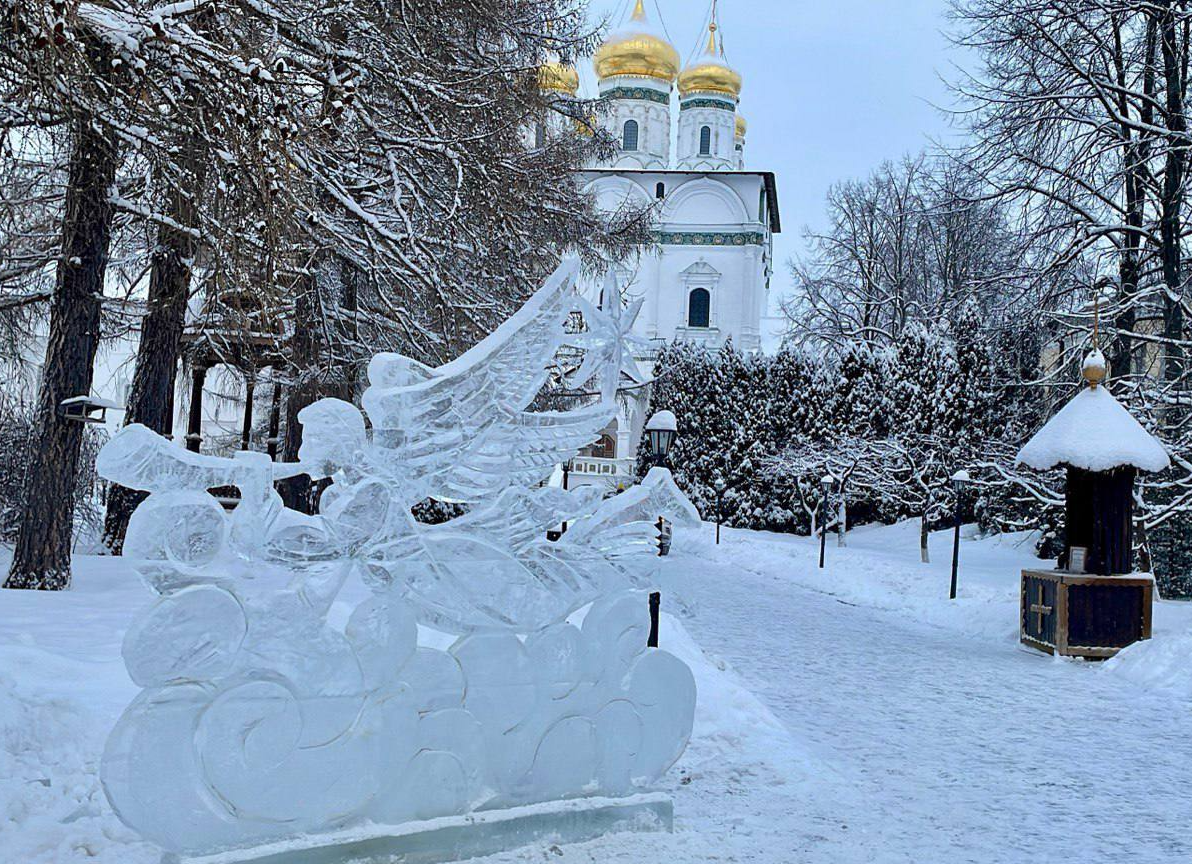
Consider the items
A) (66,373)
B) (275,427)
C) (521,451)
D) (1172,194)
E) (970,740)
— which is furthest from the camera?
(275,427)

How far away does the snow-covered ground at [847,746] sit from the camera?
5293mm

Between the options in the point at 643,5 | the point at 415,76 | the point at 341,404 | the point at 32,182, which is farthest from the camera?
the point at 643,5

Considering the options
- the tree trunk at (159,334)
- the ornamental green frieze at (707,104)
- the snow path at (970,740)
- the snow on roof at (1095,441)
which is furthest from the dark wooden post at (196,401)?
the ornamental green frieze at (707,104)

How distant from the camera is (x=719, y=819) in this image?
5820mm

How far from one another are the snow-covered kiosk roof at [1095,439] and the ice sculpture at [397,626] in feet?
28.3

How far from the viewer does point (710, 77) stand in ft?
181

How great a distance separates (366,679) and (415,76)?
8.17m

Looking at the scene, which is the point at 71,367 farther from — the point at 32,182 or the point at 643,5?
the point at 643,5

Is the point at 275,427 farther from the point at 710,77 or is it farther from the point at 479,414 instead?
the point at 710,77

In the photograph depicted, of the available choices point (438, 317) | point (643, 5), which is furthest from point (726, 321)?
point (438, 317)

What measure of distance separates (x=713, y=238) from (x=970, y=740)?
4763 centimetres

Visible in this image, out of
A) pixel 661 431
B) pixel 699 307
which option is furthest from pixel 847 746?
pixel 699 307

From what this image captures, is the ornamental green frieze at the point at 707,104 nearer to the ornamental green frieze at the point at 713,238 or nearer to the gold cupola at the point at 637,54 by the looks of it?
the gold cupola at the point at 637,54

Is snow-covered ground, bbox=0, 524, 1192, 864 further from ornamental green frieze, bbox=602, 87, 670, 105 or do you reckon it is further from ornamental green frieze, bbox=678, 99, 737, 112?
ornamental green frieze, bbox=678, 99, 737, 112
